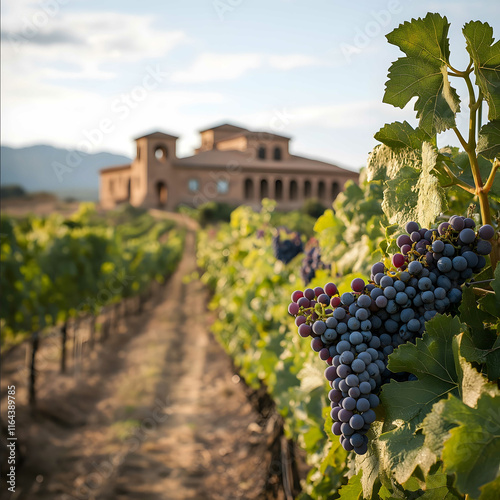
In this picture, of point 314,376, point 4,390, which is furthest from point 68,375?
point 314,376

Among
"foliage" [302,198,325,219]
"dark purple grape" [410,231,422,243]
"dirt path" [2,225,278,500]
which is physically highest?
"foliage" [302,198,325,219]

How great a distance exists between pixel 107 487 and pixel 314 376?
406cm

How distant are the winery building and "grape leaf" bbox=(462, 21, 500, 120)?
1831 inches

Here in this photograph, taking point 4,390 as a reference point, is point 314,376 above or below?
above

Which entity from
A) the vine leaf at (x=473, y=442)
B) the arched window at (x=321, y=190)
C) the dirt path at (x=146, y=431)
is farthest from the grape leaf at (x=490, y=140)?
the arched window at (x=321, y=190)

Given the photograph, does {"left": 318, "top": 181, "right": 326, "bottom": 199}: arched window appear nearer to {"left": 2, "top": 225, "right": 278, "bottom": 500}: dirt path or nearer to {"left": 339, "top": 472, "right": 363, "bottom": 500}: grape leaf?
{"left": 2, "top": 225, "right": 278, "bottom": 500}: dirt path

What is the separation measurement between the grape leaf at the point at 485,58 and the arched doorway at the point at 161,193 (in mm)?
49759

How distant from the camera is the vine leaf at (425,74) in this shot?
115 centimetres

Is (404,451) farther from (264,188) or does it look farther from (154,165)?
(264,188)

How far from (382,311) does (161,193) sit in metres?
53.9

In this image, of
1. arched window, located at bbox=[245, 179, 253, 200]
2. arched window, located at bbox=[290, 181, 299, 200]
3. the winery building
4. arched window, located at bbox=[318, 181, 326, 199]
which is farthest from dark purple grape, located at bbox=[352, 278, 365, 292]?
arched window, located at bbox=[318, 181, 326, 199]

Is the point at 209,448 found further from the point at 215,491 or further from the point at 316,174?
the point at 316,174

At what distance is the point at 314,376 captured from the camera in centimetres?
248

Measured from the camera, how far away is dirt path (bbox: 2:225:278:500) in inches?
223
